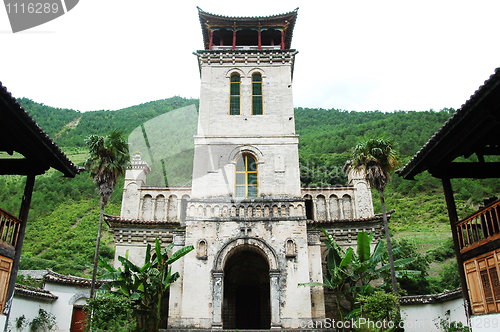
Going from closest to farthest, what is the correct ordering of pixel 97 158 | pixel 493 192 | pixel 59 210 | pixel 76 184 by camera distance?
pixel 97 158, pixel 493 192, pixel 59 210, pixel 76 184

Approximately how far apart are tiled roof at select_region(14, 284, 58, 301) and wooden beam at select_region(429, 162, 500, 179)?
61.7 feet

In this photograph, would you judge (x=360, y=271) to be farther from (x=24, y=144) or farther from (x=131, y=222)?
(x=24, y=144)

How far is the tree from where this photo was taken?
59.5ft

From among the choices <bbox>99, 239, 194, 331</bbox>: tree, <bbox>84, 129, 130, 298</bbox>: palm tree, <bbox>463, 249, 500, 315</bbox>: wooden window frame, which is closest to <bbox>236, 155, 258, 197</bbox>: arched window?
<bbox>99, 239, 194, 331</bbox>: tree

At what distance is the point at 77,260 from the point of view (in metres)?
41.7

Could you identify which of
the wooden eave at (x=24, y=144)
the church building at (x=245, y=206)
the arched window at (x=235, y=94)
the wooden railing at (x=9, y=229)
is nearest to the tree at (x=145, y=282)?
the church building at (x=245, y=206)

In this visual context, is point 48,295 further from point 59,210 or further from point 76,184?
point 76,184

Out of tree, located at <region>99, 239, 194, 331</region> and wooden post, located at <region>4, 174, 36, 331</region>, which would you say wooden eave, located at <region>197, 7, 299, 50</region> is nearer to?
tree, located at <region>99, 239, 194, 331</region>

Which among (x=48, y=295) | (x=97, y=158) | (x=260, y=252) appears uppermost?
(x=97, y=158)

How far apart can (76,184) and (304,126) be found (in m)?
35.8

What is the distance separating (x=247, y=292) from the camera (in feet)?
72.9

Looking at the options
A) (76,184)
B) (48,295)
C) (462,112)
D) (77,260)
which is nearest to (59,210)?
(76,184)

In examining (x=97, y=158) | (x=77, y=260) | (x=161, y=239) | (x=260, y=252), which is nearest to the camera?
(x=97, y=158)

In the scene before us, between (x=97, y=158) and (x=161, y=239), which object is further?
(x=161, y=239)
